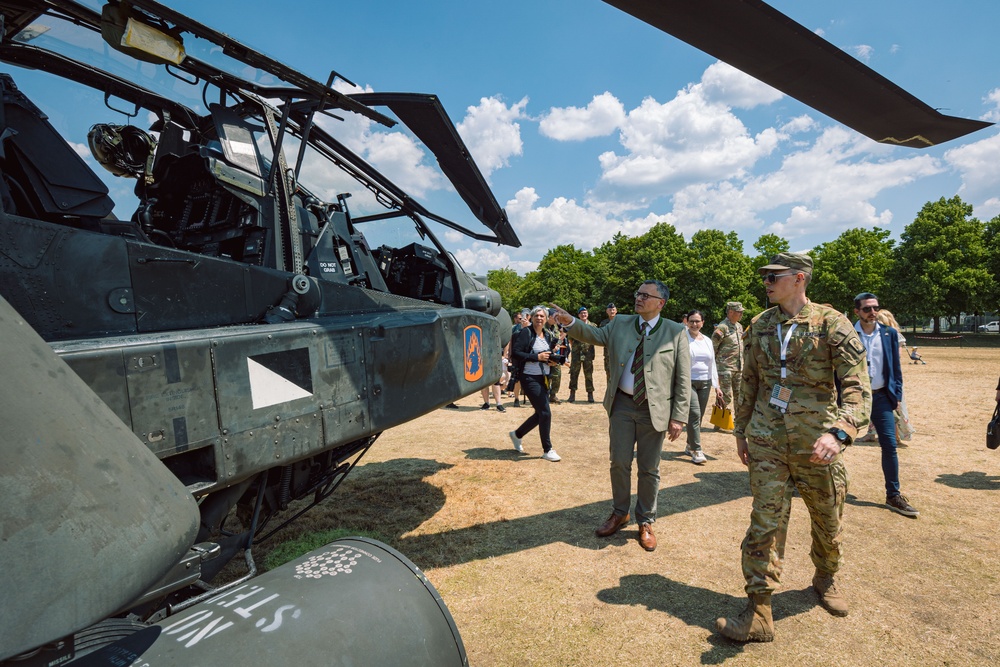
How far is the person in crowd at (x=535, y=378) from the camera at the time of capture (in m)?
6.09

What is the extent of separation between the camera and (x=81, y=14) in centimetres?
262

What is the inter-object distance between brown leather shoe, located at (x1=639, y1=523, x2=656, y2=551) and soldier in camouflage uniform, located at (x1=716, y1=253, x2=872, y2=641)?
989 millimetres

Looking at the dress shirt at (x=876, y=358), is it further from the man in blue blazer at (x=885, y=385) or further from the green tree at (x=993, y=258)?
the green tree at (x=993, y=258)

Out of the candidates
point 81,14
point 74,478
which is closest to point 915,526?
point 74,478

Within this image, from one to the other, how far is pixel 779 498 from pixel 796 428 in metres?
0.39

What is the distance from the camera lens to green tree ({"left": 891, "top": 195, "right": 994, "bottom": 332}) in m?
31.1

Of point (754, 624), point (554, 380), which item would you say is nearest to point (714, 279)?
point (554, 380)

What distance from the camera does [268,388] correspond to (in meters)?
2.27

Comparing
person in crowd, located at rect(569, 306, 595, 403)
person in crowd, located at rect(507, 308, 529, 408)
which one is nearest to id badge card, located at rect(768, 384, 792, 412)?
person in crowd, located at rect(507, 308, 529, 408)

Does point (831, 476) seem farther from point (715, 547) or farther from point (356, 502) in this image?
point (356, 502)

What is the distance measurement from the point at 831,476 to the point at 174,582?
305 centimetres

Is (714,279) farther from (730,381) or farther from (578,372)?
(730,381)

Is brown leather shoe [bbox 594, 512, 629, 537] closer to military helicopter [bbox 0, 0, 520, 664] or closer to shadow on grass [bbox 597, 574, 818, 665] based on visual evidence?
shadow on grass [bbox 597, 574, 818, 665]

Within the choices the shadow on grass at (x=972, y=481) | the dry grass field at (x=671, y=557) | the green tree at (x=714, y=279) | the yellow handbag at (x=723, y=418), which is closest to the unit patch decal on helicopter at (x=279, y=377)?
the dry grass field at (x=671, y=557)
